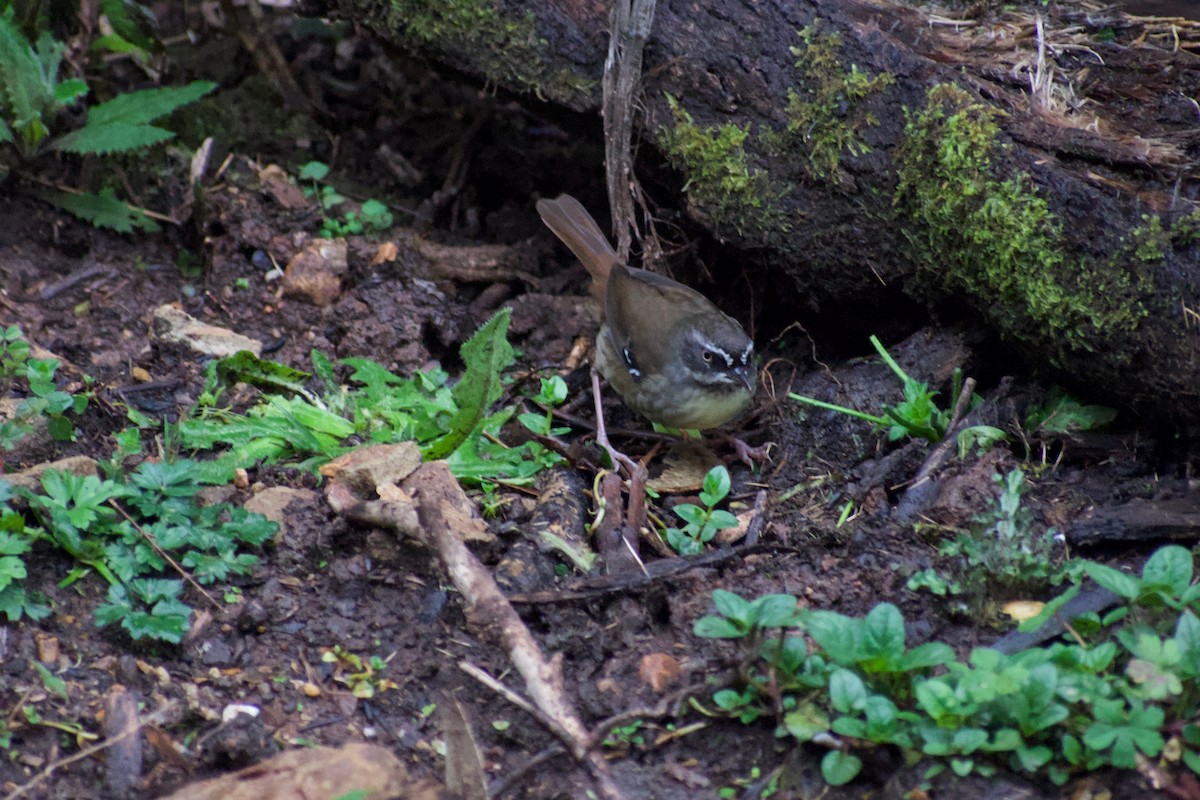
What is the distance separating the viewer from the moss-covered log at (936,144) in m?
4.17

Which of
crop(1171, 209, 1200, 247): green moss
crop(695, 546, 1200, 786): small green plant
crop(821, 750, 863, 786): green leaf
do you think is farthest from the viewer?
crop(1171, 209, 1200, 247): green moss

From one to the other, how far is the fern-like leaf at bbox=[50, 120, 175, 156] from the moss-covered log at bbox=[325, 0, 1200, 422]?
1253mm

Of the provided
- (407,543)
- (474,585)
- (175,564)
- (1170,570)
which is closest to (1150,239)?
(1170,570)

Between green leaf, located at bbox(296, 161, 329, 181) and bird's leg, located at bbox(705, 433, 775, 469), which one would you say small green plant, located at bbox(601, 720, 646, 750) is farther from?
green leaf, located at bbox(296, 161, 329, 181)

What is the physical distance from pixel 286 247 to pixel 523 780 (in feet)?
12.4

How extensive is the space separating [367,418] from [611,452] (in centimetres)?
109

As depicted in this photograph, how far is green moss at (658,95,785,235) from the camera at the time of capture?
5031mm

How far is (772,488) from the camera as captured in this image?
191 inches

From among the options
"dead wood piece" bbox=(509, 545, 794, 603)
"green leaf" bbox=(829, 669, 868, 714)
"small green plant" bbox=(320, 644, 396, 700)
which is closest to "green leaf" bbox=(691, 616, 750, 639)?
"green leaf" bbox=(829, 669, 868, 714)

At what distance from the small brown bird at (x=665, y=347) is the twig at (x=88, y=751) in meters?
2.74

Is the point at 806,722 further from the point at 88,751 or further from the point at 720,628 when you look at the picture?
the point at 88,751

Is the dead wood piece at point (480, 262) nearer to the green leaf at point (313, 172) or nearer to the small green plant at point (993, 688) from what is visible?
the green leaf at point (313, 172)

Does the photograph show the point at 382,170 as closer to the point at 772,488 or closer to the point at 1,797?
the point at 772,488

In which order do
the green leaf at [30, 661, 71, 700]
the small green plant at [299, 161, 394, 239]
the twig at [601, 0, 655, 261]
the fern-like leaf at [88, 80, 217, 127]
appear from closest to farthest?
1. the green leaf at [30, 661, 71, 700]
2. the twig at [601, 0, 655, 261]
3. the fern-like leaf at [88, 80, 217, 127]
4. the small green plant at [299, 161, 394, 239]
